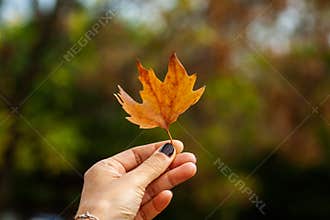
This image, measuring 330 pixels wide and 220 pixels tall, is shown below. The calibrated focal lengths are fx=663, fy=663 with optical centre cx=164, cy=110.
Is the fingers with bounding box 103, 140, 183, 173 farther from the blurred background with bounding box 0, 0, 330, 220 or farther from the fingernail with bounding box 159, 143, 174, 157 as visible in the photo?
the blurred background with bounding box 0, 0, 330, 220

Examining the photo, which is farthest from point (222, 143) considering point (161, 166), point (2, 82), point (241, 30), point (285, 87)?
point (161, 166)

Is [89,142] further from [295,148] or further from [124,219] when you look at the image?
[124,219]

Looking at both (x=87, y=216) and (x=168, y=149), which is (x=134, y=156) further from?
(x=87, y=216)

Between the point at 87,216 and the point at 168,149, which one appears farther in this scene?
the point at 168,149

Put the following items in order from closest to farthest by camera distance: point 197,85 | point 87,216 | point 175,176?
point 87,216 < point 175,176 < point 197,85

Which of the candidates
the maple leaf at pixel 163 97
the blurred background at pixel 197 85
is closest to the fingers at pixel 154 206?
the maple leaf at pixel 163 97

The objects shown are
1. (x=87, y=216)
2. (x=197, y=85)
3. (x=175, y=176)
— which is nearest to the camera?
(x=87, y=216)

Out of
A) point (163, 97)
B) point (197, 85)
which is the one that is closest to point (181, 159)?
point (163, 97)
